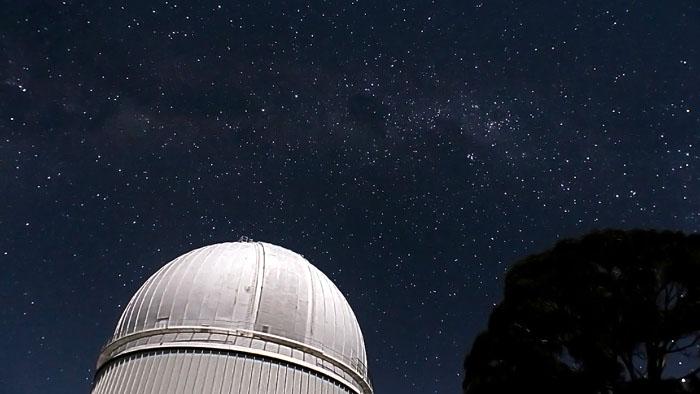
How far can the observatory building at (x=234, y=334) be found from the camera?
1096cm

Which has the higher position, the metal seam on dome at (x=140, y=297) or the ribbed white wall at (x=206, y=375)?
the metal seam on dome at (x=140, y=297)

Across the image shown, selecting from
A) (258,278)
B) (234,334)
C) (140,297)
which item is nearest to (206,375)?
(234,334)

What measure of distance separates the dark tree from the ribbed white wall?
3.76m

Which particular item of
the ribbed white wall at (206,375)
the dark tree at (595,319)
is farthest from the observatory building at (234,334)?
the dark tree at (595,319)

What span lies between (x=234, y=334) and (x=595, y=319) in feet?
21.5

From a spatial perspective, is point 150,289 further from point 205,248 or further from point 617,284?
point 617,284

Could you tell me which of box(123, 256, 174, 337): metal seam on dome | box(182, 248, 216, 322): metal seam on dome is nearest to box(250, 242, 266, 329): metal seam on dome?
box(182, 248, 216, 322): metal seam on dome

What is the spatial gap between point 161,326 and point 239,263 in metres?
1.63

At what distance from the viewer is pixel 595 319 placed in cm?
1302

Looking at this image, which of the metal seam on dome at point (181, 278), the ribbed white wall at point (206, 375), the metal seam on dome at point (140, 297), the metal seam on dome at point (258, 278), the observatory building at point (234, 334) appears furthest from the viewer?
the metal seam on dome at point (140, 297)

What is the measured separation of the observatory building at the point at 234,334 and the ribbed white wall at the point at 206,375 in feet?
0.05

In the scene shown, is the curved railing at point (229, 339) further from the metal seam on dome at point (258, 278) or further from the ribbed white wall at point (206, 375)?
the ribbed white wall at point (206, 375)

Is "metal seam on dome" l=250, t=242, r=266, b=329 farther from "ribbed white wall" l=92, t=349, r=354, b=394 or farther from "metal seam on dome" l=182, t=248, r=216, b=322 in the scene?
"metal seam on dome" l=182, t=248, r=216, b=322

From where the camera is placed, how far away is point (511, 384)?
12.7 m
